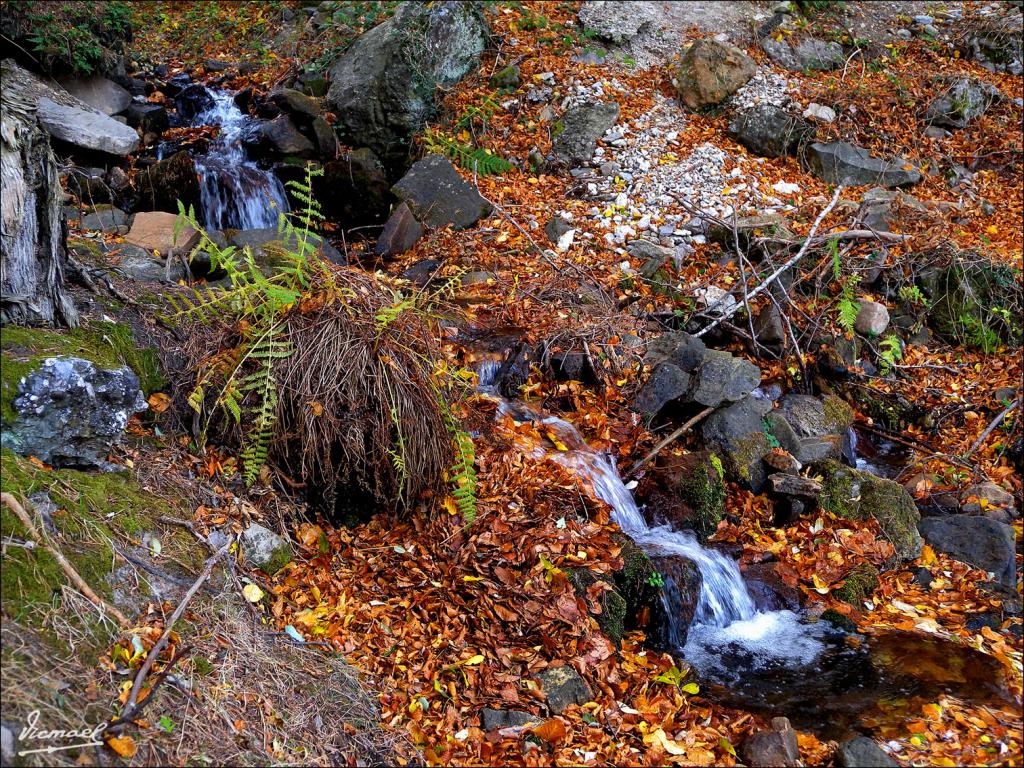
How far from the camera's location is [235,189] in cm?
838

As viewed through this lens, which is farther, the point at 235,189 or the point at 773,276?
the point at 235,189

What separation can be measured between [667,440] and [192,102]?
26.5 ft

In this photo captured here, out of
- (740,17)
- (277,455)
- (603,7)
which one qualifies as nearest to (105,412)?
(277,455)

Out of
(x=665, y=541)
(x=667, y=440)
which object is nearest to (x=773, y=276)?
(x=667, y=440)

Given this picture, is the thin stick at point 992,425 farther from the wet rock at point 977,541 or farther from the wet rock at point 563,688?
the wet rock at point 563,688

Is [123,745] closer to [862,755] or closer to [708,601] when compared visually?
[862,755]

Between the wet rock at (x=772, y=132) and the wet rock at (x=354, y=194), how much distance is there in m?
4.71

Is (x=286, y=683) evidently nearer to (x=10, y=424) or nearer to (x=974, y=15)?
(x=10, y=424)

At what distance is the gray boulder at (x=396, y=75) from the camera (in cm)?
938

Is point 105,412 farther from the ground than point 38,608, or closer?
farther from the ground

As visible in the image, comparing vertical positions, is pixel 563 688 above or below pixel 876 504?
above

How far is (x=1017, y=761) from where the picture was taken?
3492mm

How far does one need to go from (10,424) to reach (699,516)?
13.6 feet

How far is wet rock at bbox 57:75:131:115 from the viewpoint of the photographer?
369 inches
